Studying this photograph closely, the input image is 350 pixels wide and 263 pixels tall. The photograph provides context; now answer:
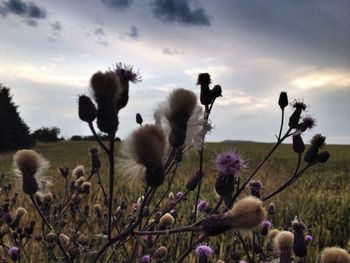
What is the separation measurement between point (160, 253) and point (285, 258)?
3.23ft

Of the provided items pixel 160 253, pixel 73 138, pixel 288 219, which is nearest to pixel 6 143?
pixel 73 138

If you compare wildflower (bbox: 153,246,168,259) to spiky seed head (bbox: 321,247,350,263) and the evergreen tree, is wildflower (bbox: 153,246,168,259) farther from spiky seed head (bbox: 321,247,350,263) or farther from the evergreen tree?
the evergreen tree

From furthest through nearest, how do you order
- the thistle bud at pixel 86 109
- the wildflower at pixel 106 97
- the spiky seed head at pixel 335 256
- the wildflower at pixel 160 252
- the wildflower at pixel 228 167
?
the wildflower at pixel 160 252 → the wildflower at pixel 228 167 → the spiky seed head at pixel 335 256 → the thistle bud at pixel 86 109 → the wildflower at pixel 106 97

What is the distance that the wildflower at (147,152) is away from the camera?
156 centimetres

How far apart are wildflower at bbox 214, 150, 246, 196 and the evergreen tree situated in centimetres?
5144

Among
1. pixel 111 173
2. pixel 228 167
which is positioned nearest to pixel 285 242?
pixel 228 167

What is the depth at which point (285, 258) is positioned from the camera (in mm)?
2566

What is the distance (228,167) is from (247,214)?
0.90 metres

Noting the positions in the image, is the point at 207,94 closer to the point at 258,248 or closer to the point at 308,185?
the point at 258,248

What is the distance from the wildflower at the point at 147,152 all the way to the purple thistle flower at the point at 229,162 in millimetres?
826

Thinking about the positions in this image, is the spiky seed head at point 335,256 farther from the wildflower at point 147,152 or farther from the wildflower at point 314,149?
the wildflower at point 314,149

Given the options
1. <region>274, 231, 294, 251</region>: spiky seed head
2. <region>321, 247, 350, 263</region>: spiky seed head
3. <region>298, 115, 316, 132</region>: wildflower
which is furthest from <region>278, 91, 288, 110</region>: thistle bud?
<region>321, 247, 350, 263</region>: spiky seed head

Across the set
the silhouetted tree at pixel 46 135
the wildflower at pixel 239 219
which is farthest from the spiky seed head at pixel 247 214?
the silhouetted tree at pixel 46 135

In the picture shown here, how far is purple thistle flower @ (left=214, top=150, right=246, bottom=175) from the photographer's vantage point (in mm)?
2498
